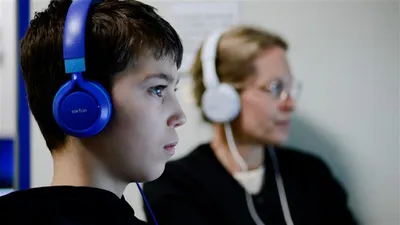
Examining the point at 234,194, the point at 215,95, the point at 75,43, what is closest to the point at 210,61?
the point at 215,95

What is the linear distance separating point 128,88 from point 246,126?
2.20 feet

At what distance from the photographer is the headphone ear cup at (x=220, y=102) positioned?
1.21 m

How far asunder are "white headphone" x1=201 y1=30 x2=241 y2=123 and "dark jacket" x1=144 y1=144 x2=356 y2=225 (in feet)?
0.47

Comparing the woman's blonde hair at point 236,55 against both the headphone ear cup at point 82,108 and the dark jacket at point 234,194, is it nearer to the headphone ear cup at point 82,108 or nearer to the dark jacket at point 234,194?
the dark jacket at point 234,194

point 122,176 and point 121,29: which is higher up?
point 121,29

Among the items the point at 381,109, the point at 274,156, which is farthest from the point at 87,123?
the point at 381,109

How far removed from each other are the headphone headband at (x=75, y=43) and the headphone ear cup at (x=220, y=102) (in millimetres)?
596

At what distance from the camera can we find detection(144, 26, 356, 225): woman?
1214 millimetres

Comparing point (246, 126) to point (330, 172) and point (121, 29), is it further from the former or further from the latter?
point (121, 29)

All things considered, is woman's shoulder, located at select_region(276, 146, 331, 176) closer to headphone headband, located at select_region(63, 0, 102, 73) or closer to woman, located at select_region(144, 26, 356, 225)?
woman, located at select_region(144, 26, 356, 225)

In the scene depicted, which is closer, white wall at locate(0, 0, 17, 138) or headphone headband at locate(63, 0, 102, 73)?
headphone headband at locate(63, 0, 102, 73)

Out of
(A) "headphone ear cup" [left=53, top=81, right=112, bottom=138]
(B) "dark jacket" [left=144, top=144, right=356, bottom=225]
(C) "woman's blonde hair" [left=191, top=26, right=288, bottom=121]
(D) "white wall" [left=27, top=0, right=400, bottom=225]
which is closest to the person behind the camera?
(A) "headphone ear cup" [left=53, top=81, right=112, bottom=138]

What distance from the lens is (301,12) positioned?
4.75ft

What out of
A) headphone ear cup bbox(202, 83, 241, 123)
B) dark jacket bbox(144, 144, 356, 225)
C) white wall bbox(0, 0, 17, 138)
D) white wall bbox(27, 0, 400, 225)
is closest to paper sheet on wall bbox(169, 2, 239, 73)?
white wall bbox(27, 0, 400, 225)
